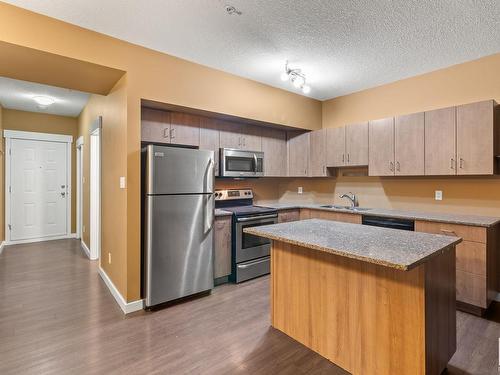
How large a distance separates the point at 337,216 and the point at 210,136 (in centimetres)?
203

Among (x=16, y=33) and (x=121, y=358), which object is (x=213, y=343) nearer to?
(x=121, y=358)

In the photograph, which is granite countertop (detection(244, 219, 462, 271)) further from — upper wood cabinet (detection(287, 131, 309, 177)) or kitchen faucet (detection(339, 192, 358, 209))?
upper wood cabinet (detection(287, 131, 309, 177))

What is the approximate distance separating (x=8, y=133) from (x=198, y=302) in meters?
5.23

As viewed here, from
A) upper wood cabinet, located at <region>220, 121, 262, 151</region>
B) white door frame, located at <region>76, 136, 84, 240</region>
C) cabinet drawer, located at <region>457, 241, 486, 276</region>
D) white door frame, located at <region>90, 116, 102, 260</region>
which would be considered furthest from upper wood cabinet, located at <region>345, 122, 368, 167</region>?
white door frame, located at <region>76, 136, 84, 240</region>

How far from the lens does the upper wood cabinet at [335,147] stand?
4.09 meters

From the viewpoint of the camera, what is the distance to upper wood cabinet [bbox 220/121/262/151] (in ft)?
12.5

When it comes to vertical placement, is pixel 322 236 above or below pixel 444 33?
below

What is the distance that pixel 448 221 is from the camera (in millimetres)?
2770

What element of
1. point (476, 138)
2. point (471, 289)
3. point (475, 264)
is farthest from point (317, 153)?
point (471, 289)

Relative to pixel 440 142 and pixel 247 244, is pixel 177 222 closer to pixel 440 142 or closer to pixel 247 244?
pixel 247 244

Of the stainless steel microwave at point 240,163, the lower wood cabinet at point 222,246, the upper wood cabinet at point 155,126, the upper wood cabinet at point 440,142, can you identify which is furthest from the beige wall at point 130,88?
the upper wood cabinet at point 440,142

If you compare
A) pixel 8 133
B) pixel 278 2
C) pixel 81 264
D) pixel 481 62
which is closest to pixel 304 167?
pixel 481 62

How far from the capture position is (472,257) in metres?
2.66

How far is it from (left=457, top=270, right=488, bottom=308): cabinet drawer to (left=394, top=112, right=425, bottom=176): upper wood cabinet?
1.19 metres
